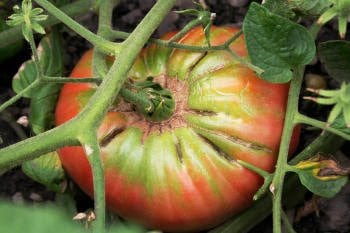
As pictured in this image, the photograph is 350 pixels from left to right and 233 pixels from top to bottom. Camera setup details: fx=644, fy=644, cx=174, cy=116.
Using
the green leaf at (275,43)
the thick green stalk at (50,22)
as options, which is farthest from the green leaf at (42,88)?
the green leaf at (275,43)

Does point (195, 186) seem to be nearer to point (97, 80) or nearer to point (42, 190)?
point (97, 80)

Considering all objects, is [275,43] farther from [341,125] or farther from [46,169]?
[46,169]

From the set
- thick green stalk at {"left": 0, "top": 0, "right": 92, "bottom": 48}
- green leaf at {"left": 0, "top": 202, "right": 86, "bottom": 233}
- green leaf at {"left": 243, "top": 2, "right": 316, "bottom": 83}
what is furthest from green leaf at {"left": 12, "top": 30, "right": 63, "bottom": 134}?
green leaf at {"left": 0, "top": 202, "right": 86, "bottom": 233}

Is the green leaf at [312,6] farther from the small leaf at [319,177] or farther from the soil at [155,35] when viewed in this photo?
the soil at [155,35]

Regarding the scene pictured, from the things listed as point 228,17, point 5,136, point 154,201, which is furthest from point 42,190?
point 228,17

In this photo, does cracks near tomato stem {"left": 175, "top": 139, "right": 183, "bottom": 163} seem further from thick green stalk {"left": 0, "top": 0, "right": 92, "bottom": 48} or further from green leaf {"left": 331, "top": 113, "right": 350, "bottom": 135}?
thick green stalk {"left": 0, "top": 0, "right": 92, "bottom": 48}

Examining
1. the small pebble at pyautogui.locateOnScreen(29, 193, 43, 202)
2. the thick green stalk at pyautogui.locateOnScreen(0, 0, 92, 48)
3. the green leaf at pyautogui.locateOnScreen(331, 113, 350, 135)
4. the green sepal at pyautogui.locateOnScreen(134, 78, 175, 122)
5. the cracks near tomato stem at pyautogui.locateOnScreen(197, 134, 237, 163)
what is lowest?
the small pebble at pyautogui.locateOnScreen(29, 193, 43, 202)

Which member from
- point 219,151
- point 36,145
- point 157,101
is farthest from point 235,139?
point 36,145
